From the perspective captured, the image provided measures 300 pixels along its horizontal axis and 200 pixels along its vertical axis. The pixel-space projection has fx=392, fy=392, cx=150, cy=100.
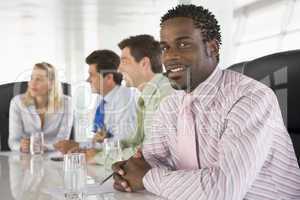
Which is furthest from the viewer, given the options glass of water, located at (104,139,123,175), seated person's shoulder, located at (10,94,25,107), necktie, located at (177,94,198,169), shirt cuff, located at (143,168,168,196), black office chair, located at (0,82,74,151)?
black office chair, located at (0,82,74,151)

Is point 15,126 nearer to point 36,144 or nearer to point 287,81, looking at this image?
point 36,144

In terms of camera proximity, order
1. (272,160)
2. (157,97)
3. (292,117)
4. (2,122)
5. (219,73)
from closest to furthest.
→ (272,160) < (219,73) < (292,117) < (157,97) < (2,122)

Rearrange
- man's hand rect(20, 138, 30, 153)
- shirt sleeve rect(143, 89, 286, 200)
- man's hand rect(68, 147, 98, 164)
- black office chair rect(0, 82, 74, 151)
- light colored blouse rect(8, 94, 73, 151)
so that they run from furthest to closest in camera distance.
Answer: black office chair rect(0, 82, 74, 151) < light colored blouse rect(8, 94, 73, 151) < man's hand rect(20, 138, 30, 153) < man's hand rect(68, 147, 98, 164) < shirt sleeve rect(143, 89, 286, 200)

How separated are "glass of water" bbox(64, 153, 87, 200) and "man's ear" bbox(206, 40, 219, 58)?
557 millimetres

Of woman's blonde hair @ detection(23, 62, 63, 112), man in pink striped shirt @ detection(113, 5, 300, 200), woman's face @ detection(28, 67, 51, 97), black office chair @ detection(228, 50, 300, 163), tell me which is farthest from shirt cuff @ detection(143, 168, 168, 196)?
woman's face @ detection(28, 67, 51, 97)

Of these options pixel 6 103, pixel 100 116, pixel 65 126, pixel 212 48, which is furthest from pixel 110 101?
pixel 212 48

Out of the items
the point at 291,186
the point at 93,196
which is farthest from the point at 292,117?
the point at 93,196

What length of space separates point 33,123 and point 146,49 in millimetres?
876

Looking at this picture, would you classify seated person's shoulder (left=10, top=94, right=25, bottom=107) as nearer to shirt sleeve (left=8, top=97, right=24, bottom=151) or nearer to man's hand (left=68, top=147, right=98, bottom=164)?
shirt sleeve (left=8, top=97, right=24, bottom=151)

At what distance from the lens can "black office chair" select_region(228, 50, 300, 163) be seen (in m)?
1.50

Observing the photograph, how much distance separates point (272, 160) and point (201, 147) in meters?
0.22

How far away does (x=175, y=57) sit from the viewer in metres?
1.33

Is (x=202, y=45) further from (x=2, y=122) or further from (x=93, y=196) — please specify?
(x=2, y=122)

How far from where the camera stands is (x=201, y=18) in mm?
1328
